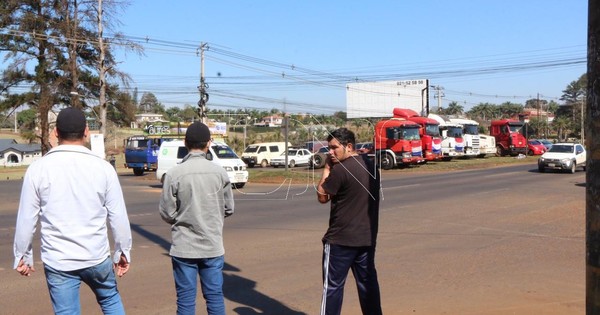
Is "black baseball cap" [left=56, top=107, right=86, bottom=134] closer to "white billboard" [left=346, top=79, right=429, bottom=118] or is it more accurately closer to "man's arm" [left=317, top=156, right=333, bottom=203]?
"man's arm" [left=317, top=156, right=333, bottom=203]

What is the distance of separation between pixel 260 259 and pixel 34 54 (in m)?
37.1

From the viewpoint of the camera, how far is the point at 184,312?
4.45 metres

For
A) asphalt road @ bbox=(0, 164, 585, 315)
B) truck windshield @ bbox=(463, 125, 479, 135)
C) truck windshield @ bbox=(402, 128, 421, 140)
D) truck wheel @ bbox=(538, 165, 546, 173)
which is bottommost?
asphalt road @ bbox=(0, 164, 585, 315)

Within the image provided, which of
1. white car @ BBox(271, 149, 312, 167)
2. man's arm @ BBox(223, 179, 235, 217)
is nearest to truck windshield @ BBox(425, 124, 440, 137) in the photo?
white car @ BBox(271, 149, 312, 167)

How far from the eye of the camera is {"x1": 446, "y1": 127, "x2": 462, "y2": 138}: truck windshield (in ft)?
141

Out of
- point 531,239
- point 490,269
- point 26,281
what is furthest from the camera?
point 531,239

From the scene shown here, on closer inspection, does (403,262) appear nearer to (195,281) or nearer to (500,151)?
(195,281)

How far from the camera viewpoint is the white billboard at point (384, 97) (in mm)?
56781

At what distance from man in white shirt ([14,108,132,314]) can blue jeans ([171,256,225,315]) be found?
2.28 feet

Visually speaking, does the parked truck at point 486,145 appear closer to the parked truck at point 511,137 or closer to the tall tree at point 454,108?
the parked truck at point 511,137

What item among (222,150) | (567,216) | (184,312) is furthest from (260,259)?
(222,150)

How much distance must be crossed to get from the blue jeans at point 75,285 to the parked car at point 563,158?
29.6m

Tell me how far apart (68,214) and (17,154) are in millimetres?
80633

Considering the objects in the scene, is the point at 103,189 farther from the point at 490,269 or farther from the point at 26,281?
the point at 490,269
